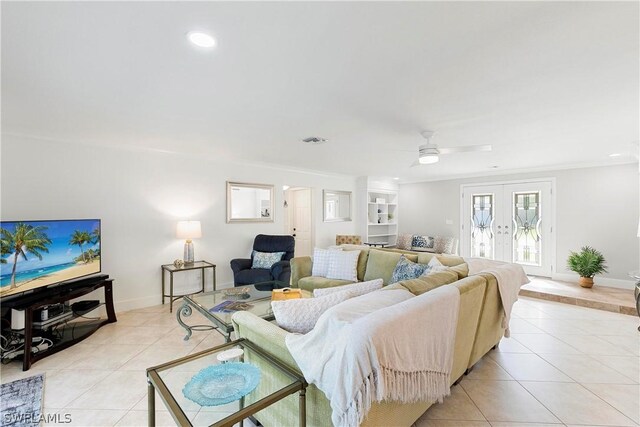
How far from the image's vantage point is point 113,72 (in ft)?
5.88

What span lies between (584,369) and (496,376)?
82 centimetres

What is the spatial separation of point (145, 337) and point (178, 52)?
9.22ft

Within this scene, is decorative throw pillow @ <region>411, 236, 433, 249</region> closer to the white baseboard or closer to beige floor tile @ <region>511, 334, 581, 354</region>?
the white baseboard

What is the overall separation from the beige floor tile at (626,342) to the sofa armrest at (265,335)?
136 inches

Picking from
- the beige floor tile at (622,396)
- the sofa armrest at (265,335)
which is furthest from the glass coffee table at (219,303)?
the beige floor tile at (622,396)

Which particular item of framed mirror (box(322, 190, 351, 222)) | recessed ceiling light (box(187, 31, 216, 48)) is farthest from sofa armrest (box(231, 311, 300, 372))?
framed mirror (box(322, 190, 351, 222))

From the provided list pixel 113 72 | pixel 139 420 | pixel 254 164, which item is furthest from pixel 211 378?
pixel 254 164

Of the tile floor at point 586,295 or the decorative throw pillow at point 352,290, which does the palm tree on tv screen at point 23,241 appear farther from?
the tile floor at point 586,295

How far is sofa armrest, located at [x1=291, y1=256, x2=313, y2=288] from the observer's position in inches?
149

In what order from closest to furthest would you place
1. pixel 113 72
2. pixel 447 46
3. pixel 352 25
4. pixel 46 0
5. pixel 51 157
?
1. pixel 46 0
2. pixel 352 25
3. pixel 447 46
4. pixel 113 72
5. pixel 51 157

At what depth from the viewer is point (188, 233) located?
A: 13.0ft

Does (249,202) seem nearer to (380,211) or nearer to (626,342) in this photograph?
(380,211)

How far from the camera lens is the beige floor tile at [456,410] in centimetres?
183

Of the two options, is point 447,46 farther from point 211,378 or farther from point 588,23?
point 211,378
